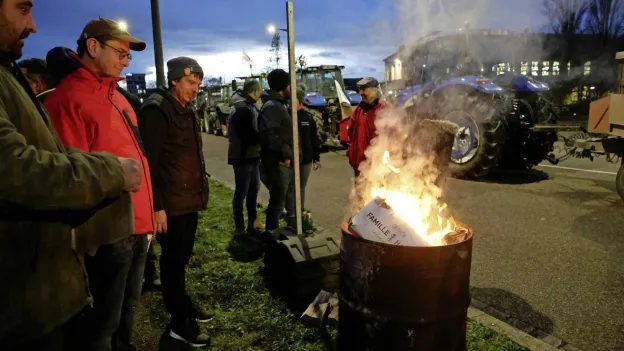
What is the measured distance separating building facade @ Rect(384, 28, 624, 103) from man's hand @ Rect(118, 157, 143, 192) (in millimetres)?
3448

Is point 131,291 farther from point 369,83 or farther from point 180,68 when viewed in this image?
point 369,83

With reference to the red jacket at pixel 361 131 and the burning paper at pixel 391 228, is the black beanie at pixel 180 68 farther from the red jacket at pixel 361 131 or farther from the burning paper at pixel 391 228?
the red jacket at pixel 361 131

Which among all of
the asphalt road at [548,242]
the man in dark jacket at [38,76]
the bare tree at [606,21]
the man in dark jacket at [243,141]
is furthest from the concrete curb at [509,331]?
the bare tree at [606,21]

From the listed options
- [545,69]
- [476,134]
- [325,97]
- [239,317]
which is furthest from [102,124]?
[325,97]

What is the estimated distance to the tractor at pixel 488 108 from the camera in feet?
28.9

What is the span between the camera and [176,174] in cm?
324

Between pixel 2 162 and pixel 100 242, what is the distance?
590 millimetres

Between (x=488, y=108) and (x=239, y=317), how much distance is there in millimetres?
7269

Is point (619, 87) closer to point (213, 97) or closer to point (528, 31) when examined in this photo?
point (528, 31)

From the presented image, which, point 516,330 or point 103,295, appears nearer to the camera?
point 103,295

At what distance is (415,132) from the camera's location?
3.27 metres

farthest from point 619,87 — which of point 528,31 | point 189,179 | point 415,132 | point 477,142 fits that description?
point 189,179

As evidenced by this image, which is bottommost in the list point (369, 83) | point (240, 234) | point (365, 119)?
point (240, 234)

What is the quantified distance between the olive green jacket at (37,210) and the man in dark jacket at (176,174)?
140 cm
